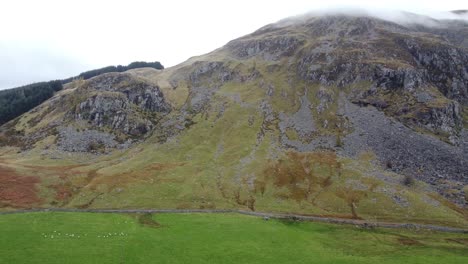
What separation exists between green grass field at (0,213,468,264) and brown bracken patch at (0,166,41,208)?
19861 mm

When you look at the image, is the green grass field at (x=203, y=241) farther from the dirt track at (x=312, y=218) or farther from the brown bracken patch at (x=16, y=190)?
the brown bracken patch at (x=16, y=190)

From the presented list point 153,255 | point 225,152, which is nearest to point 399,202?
point 225,152

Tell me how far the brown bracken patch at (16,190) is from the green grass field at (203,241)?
782 inches

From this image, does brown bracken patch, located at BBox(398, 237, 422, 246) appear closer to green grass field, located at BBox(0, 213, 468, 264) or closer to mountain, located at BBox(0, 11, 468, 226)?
green grass field, located at BBox(0, 213, 468, 264)

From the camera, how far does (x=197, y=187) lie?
126m

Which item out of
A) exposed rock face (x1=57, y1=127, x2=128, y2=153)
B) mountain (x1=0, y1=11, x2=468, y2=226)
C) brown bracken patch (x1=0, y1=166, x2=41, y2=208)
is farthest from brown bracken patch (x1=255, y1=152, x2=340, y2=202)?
exposed rock face (x1=57, y1=127, x2=128, y2=153)

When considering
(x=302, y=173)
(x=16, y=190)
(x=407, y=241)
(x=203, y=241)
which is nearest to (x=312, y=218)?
(x=407, y=241)

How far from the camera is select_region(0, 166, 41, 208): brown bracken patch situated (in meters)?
104

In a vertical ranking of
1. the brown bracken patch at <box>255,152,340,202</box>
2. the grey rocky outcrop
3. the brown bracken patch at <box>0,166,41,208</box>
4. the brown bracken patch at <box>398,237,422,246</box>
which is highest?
the grey rocky outcrop

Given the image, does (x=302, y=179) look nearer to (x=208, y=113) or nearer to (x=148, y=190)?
(x=148, y=190)

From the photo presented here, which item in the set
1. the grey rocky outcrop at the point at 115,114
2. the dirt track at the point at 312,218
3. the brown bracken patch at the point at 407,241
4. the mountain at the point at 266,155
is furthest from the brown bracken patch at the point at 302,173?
A: the grey rocky outcrop at the point at 115,114

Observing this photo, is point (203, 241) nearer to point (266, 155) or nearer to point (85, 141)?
point (266, 155)

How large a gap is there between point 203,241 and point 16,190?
66793 mm

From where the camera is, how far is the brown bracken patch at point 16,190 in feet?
340
